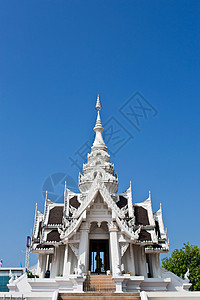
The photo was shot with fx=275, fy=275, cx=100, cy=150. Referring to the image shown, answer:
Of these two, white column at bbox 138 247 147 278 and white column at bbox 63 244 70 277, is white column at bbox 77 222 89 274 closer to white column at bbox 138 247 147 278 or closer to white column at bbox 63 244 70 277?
white column at bbox 63 244 70 277

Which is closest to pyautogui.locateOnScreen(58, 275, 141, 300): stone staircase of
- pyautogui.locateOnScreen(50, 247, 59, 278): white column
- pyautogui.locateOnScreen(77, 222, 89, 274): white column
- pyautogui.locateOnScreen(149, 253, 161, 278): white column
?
pyautogui.locateOnScreen(77, 222, 89, 274): white column

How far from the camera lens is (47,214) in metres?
20.6

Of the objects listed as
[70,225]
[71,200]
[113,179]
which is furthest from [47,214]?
[113,179]

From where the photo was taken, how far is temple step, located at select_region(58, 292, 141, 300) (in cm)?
1412

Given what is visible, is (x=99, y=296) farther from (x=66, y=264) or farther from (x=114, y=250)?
(x=66, y=264)

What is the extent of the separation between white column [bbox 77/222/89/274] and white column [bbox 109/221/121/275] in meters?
1.56

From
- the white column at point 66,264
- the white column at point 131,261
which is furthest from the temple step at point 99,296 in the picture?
the white column at point 131,261

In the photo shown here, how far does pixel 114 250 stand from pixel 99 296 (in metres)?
3.08

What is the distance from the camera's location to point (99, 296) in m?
14.3

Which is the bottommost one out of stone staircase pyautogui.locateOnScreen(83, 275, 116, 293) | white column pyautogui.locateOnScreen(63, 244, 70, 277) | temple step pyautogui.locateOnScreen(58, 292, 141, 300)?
temple step pyautogui.locateOnScreen(58, 292, 141, 300)

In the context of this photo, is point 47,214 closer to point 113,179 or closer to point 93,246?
point 93,246

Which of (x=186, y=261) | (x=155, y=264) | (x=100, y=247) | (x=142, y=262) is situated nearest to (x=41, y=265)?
(x=100, y=247)

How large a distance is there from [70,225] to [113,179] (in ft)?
21.9

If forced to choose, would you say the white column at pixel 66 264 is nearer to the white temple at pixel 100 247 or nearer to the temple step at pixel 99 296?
the white temple at pixel 100 247
